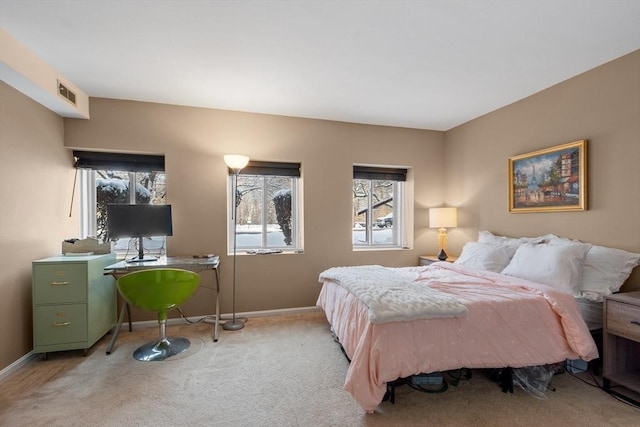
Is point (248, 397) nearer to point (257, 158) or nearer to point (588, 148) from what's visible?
point (257, 158)

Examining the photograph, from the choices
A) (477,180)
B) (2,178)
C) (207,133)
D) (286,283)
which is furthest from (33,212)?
(477,180)

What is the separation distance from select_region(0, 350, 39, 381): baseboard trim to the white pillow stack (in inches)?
168

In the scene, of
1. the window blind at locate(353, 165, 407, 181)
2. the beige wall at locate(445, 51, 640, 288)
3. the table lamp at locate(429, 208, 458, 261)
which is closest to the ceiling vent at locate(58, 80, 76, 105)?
the window blind at locate(353, 165, 407, 181)

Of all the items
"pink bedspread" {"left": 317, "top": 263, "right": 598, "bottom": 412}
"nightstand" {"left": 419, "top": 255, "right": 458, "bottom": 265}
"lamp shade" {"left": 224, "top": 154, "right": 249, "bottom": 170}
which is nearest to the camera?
"pink bedspread" {"left": 317, "top": 263, "right": 598, "bottom": 412}

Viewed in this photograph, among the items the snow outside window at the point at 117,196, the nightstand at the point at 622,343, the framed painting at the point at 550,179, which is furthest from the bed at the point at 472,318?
the snow outside window at the point at 117,196

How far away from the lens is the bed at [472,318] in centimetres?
174

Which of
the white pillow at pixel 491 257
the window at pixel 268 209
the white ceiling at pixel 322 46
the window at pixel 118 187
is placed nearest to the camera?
the white ceiling at pixel 322 46

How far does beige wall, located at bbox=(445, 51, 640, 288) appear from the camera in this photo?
7.48ft

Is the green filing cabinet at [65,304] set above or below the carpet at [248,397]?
above

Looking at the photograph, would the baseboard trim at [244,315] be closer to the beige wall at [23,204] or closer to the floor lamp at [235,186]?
the floor lamp at [235,186]

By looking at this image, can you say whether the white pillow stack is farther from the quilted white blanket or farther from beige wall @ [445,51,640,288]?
the quilted white blanket

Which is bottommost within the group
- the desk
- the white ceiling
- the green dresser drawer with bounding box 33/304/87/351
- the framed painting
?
the green dresser drawer with bounding box 33/304/87/351

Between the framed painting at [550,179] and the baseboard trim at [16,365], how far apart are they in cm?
489

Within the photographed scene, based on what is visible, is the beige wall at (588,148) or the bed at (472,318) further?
the beige wall at (588,148)
